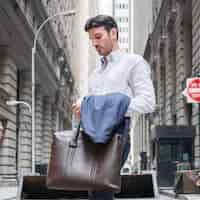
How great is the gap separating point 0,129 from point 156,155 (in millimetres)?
18350

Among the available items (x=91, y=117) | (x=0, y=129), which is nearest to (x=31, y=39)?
(x=0, y=129)

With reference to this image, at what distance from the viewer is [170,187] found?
23.7 metres

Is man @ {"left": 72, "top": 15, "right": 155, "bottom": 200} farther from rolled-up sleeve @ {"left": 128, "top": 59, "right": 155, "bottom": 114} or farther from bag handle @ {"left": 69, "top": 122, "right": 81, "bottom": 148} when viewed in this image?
bag handle @ {"left": 69, "top": 122, "right": 81, "bottom": 148}

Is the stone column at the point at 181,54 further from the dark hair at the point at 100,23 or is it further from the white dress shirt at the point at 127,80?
the dark hair at the point at 100,23

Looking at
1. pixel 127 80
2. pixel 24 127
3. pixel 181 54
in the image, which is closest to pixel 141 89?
pixel 127 80

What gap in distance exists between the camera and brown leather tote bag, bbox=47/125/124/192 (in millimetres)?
2927

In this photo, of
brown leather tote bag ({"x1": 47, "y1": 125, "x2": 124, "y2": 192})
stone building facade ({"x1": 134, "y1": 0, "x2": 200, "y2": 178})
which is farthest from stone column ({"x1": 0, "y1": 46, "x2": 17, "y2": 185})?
brown leather tote bag ({"x1": 47, "y1": 125, "x2": 124, "y2": 192})

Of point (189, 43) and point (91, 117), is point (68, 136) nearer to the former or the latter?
point (91, 117)

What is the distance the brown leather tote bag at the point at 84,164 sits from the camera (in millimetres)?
2927

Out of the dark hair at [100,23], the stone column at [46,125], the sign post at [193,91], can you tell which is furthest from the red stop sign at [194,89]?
the stone column at [46,125]

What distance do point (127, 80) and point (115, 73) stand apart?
3.1 inches

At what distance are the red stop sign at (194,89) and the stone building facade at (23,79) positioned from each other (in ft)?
21.6

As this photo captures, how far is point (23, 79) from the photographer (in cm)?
4184

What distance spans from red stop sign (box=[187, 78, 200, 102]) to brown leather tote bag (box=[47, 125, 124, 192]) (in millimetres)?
13379
